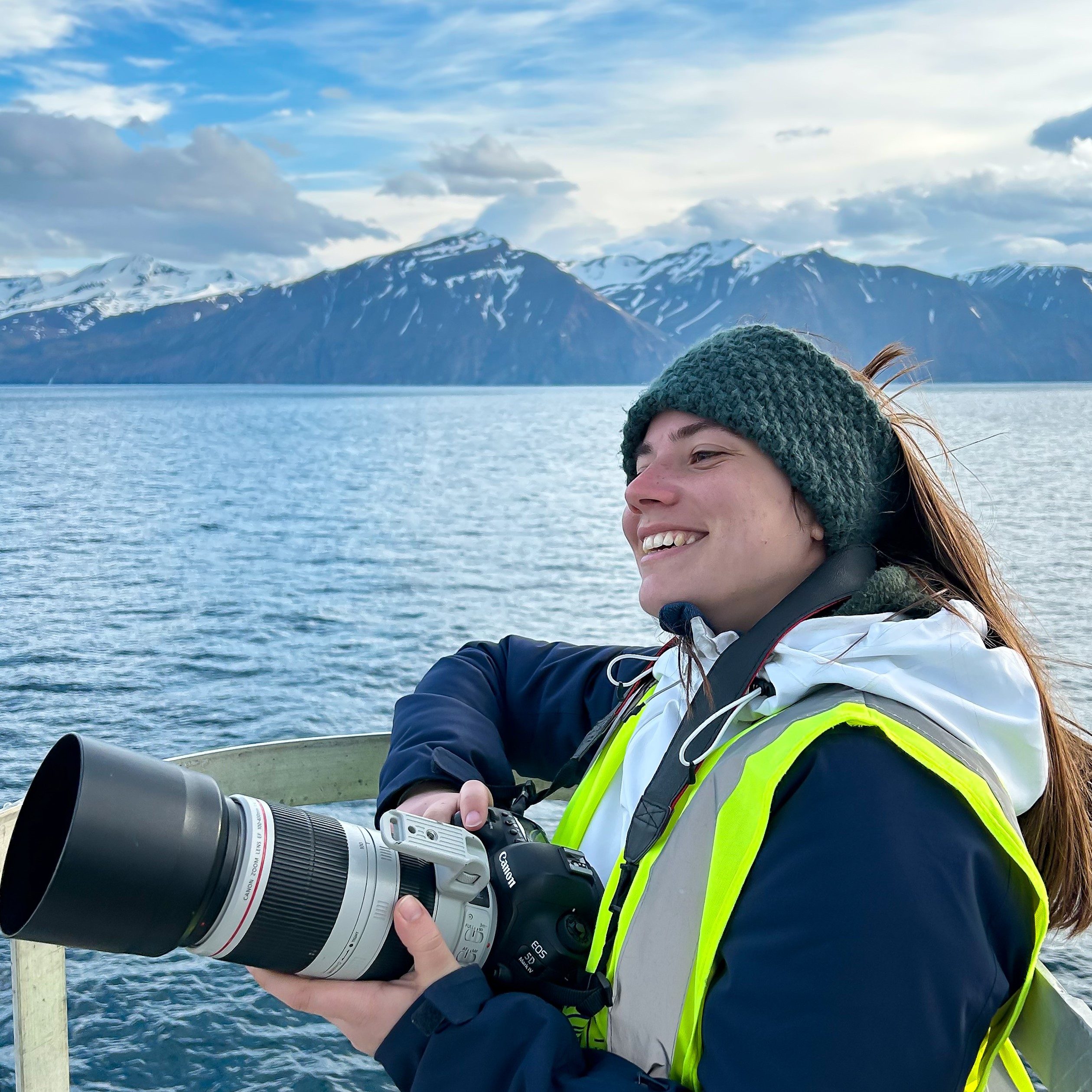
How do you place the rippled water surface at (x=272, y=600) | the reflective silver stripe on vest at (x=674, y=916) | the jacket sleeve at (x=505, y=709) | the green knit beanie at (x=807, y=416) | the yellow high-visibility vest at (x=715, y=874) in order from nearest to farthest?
the yellow high-visibility vest at (x=715, y=874), the reflective silver stripe on vest at (x=674, y=916), the green knit beanie at (x=807, y=416), the jacket sleeve at (x=505, y=709), the rippled water surface at (x=272, y=600)

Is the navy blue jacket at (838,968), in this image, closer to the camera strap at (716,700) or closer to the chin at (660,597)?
the camera strap at (716,700)

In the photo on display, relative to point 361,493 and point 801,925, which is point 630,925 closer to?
point 801,925

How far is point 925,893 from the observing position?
138 centimetres

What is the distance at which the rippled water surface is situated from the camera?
5.07 metres

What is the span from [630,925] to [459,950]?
0.31 m

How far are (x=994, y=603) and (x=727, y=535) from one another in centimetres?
51

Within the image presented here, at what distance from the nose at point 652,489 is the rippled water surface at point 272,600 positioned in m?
3.02

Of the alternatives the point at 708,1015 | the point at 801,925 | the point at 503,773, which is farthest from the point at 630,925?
the point at 503,773

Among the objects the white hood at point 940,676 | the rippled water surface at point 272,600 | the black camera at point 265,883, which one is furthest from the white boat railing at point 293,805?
the rippled water surface at point 272,600

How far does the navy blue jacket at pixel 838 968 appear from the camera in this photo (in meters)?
1.37

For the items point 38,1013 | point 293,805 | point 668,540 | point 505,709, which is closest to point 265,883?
point 668,540

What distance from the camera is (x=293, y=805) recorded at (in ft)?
11.3

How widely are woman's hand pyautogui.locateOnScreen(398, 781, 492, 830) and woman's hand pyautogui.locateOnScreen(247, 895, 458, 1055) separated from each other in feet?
0.92

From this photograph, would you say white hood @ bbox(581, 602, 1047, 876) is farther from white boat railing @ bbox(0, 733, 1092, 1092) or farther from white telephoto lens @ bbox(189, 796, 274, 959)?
white telephoto lens @ bbox(189, 796, 274, 959)
